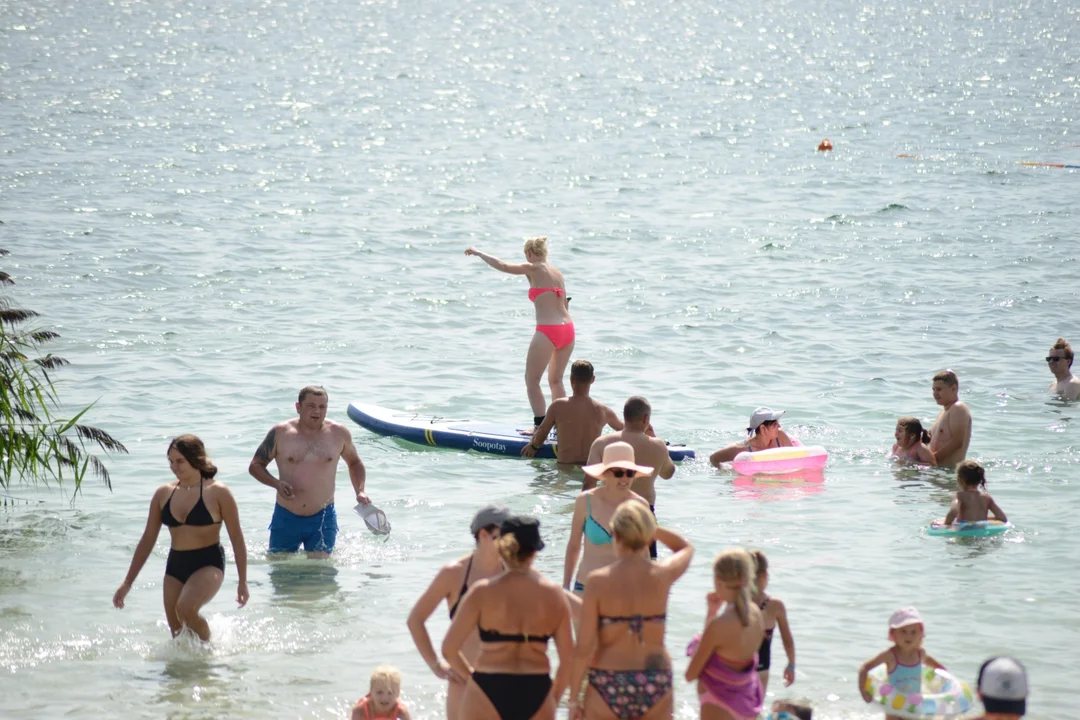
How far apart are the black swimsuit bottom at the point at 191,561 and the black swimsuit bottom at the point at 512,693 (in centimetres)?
275

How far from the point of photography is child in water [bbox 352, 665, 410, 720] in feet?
21.1

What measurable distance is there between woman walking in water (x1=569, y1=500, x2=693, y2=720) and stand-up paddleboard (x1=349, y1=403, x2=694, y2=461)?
24.3 feet

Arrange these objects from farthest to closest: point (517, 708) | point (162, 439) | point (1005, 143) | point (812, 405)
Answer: point (1005, 143), point (812, 405), point (162, 439), point (517, 708)

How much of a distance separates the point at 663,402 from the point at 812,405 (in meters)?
1.70

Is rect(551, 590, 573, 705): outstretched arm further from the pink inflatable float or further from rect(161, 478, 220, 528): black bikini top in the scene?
the pink inflatable float

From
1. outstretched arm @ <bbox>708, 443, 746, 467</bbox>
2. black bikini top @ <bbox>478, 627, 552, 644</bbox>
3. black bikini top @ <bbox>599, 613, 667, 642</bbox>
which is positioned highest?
outstretched arm @ <bbox>708, 443, 746, 467</bbox>

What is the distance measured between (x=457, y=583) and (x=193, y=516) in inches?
92.0

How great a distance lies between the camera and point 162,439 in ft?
45.6

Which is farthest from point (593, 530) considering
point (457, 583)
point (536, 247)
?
point (536, 247)

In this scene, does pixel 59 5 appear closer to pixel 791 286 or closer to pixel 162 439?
pixel 791 286

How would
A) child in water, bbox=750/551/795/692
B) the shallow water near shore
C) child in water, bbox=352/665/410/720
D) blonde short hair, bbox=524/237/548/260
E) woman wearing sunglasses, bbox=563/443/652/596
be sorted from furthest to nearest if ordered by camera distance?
blonde short hair, bbox=524/237/548/260 < the shallow water near shore < woman wearing sunglasses, bbox=563/443/652/596 < child in water, bbox=352/665/410/720 < child in water, bbox=750/551/795/692

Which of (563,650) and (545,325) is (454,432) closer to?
(545,325)

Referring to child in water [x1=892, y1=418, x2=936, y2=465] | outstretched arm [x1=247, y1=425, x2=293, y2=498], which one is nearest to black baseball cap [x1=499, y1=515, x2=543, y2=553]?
outstretched arm [x1=247, y1=425, x2=293, y2=498]

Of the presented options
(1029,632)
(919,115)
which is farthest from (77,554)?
(919,115)
